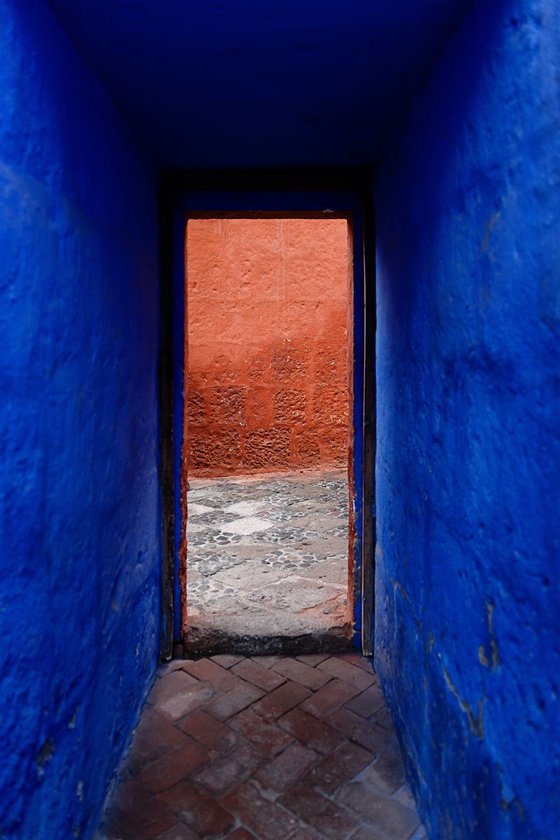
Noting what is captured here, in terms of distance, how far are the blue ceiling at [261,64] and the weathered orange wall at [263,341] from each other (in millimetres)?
5295

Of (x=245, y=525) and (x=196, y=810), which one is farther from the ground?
(x=245, y=525)

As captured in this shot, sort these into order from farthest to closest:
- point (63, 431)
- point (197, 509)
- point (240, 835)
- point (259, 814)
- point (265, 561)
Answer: point (197, 509) → point (265, 561) → point (259, 814) → point (240, 835) → point (63, 431)

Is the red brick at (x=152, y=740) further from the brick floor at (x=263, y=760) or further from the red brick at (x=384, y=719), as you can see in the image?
the red brick at (x=384, y=719)

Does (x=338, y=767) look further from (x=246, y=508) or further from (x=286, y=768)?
(x=246, y=508)

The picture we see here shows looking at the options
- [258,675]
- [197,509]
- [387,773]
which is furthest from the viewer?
[197,509]

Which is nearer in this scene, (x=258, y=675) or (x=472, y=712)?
(x=472, y=712)

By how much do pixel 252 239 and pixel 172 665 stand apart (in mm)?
6033

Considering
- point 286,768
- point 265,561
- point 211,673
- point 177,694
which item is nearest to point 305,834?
point 286,768

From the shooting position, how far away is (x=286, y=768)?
106 inches

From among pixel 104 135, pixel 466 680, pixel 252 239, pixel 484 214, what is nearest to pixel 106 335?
pixel 104 135

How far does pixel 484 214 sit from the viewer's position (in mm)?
1695

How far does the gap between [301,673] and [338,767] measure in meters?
0.80

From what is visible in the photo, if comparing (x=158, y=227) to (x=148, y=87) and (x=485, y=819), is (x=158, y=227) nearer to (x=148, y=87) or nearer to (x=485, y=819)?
(x=148, y=87)

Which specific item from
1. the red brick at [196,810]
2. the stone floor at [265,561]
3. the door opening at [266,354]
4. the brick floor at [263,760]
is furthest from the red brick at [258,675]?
the door opening at [266,354]
